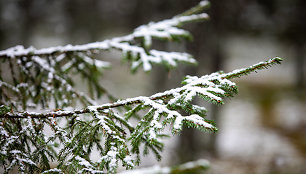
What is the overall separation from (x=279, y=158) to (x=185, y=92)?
8617 mm

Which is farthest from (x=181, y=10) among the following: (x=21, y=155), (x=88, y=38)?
(x=88, y=38)

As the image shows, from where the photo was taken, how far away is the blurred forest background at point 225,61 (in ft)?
25.8

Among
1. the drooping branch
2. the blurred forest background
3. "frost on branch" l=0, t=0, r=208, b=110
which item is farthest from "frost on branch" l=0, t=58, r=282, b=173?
"frost on branch" l=0, t=0, r=208, b=110

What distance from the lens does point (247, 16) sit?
14.7 m

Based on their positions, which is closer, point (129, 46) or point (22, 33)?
point (129, 46)

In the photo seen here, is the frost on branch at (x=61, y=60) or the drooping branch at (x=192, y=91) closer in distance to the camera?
the drooping branch at (x=192, y=91)

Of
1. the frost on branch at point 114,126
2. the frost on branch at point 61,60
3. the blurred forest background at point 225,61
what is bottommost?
the frost on branch at point 114,126

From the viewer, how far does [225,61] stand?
482 inches

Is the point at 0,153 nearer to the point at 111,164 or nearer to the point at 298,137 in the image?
the point at 111,164

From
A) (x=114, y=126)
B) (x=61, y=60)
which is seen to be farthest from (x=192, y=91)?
(x=61, y=60)

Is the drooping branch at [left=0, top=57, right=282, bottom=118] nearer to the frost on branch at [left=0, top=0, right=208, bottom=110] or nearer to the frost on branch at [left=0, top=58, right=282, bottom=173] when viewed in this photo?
the frost on branch at [left=0, top=58, right=282, bottom=173]

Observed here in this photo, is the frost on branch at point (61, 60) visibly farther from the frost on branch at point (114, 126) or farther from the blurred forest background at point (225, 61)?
the frost on branch at point (114, 126)

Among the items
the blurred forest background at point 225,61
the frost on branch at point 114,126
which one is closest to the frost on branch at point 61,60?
the blurred forest background at point 225,61

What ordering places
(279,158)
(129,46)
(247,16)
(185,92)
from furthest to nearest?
(247,16) → (279,158) → (129,46) → (185,92)
